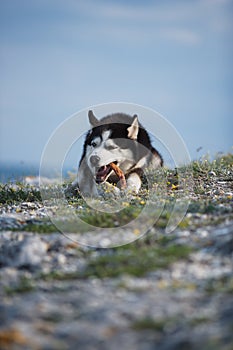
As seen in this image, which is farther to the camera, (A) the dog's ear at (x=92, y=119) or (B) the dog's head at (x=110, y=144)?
(A) the dog's ear at (x=92, y=119)

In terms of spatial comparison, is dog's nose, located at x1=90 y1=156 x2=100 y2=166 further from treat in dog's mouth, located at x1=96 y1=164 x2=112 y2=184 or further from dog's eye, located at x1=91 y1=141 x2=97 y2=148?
dog's eye, located at x1=91 y1=141 x2=97 y2=148

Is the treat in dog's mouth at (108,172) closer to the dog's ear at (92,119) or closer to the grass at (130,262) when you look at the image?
the dog's ear at (92,119)

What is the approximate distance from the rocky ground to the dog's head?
118 inches

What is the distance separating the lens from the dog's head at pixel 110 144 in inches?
369

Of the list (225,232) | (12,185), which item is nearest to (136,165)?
(12,185)

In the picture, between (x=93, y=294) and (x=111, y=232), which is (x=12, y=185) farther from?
(x=93, y=294)

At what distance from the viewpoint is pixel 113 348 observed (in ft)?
11.1

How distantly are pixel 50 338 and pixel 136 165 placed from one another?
265 inches

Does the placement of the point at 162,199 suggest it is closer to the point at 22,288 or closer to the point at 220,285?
the point at 220,285

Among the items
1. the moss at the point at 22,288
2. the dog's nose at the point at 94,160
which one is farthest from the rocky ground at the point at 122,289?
the dog's nose at the point at 94,160

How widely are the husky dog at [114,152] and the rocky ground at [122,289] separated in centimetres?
303

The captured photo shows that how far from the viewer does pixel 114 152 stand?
9453 millimetres

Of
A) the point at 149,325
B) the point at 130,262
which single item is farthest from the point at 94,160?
the point at 149,325

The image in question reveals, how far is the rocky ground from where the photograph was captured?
3529 millimetres
